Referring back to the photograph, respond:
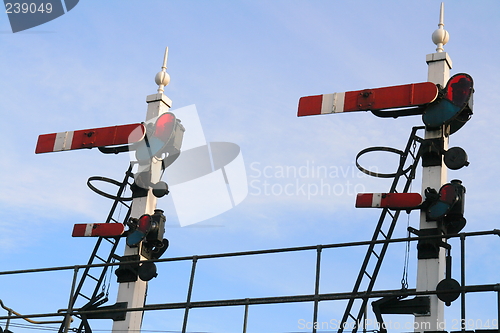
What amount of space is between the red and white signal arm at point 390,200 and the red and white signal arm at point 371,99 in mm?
1510

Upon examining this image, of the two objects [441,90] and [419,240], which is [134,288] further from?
[441,90]

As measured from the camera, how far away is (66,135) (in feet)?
54.3

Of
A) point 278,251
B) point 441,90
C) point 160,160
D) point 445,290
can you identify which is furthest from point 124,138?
point 445,290

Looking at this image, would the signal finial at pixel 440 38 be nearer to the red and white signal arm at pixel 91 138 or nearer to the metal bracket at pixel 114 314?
the red and white signal arm at pixel 91 138

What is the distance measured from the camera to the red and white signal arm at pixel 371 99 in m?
13.1

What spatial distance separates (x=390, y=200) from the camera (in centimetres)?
1270

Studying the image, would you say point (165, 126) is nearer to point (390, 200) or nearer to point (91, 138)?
point (91, 138)

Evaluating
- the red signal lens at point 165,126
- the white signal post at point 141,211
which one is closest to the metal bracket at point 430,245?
the white signal post at point 141,211

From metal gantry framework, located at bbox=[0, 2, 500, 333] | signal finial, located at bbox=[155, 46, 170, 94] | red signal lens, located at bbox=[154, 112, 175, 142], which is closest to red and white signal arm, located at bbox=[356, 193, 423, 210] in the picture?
metal gantry framework, located at bbox=[0, 2, 500, 333]

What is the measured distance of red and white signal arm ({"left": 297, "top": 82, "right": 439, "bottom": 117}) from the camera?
13148 mm

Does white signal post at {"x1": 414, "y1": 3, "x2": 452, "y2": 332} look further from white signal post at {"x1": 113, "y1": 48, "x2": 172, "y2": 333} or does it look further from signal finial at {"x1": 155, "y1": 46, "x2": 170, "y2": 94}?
signal finial at {"x1": 155, "y1": 46, "x2": 170, "y2": 94}

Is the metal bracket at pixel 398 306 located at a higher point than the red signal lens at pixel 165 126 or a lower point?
lower

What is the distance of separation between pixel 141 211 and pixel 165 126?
1.71 m

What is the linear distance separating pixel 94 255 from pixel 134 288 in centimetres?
124
